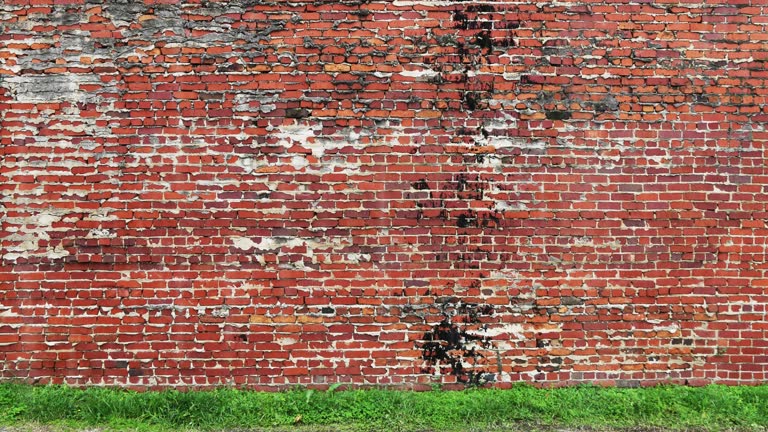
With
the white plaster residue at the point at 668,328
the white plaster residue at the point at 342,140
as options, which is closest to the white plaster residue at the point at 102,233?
the white plaster residue at the point at 342,140

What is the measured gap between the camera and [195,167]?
13.5 feet

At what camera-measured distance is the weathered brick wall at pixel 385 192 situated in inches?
161

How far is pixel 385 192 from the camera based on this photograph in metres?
4.12

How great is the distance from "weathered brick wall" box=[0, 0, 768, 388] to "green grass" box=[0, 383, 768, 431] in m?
0.20

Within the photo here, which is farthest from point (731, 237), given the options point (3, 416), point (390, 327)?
point (3, 416)

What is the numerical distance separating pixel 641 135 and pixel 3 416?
5708mm

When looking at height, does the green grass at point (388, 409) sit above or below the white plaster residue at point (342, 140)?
below

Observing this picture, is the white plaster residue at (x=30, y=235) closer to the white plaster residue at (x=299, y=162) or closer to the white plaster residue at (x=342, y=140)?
the white plaster residue at (x=299, y=162)

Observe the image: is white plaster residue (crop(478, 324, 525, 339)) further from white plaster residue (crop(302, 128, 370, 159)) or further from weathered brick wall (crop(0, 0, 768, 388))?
white plaster residue (crop(302, 128, 370, 159))

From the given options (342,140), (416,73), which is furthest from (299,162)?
(416,73)

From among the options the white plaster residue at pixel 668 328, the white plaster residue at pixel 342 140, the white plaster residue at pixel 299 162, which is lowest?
the white plaster residue at pixel 668 328

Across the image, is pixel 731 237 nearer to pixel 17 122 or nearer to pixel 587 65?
pixel 587 65

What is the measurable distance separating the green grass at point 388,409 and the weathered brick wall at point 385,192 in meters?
0.20

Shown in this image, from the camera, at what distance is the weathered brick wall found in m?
4.09
